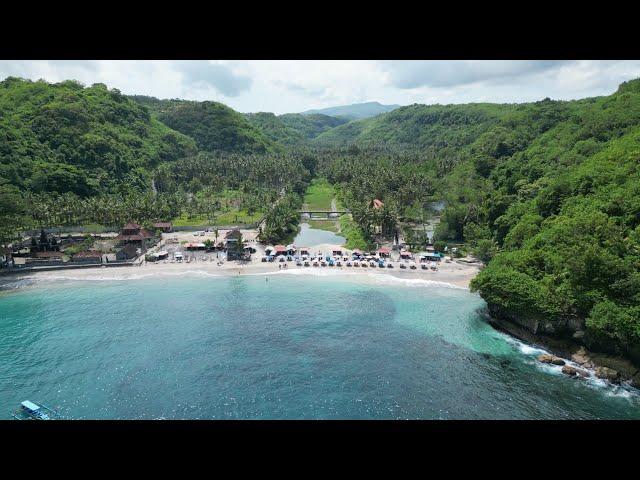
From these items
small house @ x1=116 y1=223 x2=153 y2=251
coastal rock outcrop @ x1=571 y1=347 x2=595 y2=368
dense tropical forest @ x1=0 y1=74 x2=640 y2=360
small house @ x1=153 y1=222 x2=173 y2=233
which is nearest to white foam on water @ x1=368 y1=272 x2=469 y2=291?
dense tropical forest @ x1=0 y1=74 x2=640 y2=360

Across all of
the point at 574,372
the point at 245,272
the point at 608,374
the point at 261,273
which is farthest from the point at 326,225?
the point at 608,374

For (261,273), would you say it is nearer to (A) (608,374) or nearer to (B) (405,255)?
(B) (405,255)

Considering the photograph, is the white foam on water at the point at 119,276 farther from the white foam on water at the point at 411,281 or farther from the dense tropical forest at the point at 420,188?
the white foam on water at the point at 411,281

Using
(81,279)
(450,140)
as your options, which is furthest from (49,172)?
(450,140)

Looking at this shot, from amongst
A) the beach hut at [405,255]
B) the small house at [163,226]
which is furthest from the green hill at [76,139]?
the beach hut at [405,255]
